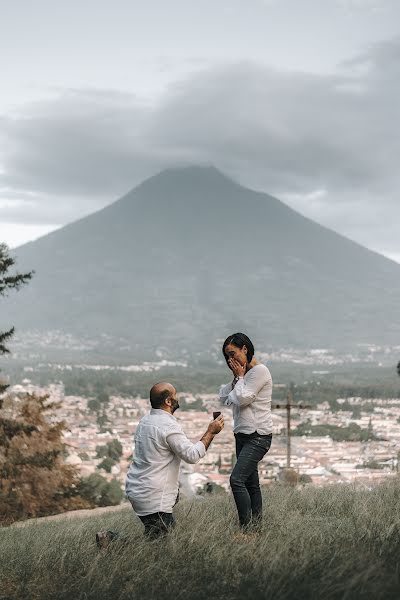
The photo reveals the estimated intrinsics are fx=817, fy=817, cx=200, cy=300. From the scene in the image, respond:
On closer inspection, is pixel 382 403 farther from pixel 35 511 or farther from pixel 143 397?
pixel 35 511

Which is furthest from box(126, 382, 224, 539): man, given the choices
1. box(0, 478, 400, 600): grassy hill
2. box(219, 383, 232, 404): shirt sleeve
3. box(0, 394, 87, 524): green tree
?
box(0, 394, 87, 524): green tree

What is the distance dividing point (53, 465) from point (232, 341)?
70.0 feet

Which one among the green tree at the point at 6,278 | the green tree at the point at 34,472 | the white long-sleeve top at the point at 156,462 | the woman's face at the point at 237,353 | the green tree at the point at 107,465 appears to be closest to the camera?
the white long-sleeve top at the point at 156,462

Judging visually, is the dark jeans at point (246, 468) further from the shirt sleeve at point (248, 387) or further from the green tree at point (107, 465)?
the green tree at point (107, 465)

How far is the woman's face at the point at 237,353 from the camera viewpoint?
6.27m

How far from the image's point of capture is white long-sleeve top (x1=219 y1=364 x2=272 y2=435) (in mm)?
6188

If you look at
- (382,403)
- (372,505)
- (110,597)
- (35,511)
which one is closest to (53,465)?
(35,511)

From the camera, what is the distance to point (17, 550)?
251 inches

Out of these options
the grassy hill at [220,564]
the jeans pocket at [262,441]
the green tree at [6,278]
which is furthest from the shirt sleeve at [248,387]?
the green tree at [6,278]

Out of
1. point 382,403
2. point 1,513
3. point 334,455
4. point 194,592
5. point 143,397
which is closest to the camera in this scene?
point 194,592

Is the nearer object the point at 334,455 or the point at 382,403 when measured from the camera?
the point at 334,455

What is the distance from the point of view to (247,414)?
6.34 m

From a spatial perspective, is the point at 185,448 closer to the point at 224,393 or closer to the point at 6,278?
the point at 224,393

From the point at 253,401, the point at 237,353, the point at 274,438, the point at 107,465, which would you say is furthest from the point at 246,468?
the point at 274,438
